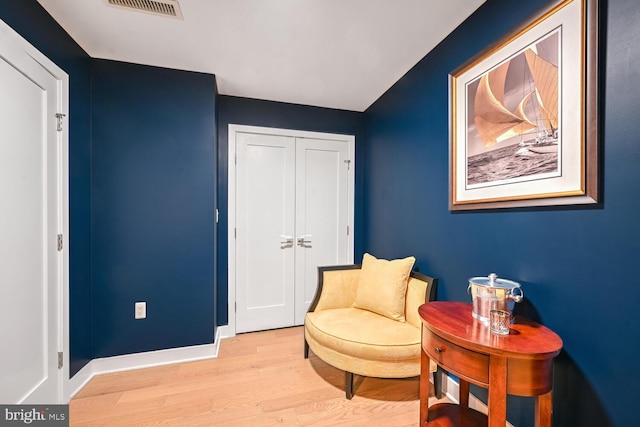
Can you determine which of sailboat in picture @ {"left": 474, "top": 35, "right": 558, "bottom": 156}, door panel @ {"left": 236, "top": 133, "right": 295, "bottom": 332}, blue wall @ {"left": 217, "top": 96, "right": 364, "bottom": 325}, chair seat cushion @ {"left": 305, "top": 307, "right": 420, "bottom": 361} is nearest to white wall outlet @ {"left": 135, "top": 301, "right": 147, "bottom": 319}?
blue wall @ {"left": 217, "top": 96, "right": 364, "bottom": 325}

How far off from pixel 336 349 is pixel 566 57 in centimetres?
195

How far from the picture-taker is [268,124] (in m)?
2.81

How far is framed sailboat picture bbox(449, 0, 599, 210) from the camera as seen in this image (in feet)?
3.44

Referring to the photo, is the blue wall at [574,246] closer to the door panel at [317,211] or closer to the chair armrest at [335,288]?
the chair armrest at [335,288]

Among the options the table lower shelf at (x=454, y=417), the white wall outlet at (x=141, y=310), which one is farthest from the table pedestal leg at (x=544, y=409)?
the white wall outlet at (x=141, y=310)

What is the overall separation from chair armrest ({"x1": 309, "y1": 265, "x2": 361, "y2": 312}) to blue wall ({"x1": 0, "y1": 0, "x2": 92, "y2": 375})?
1729 mm

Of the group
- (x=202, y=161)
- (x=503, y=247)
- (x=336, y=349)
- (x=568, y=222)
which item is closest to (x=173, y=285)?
(x=202, y=161)

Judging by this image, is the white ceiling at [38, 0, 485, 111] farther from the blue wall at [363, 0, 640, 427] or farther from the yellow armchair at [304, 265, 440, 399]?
the yellow armchair at [304, 265, 440, 399]

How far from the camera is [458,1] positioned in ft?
4.93

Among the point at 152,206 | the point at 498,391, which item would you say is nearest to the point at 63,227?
the point at 152,206

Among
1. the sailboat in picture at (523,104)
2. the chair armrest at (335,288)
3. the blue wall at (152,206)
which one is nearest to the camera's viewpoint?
the sailboat in picture at (523,104)

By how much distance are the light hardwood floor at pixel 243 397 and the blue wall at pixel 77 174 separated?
39 centimetres

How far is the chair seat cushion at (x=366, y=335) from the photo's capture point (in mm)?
1593

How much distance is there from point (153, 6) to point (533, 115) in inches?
87.7
